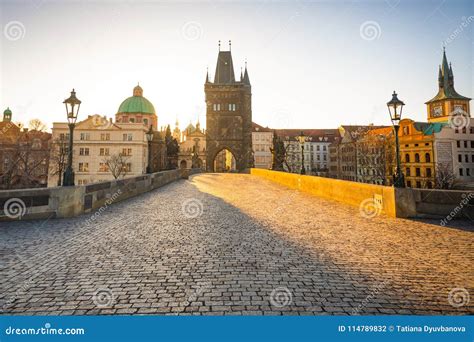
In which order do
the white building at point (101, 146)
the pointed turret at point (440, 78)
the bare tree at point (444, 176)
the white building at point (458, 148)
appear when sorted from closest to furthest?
the bare tree at point (444, 176) < the white building at point (458, 148) < the white building at point (101, 146) < the pointed turret at point (440, 78)

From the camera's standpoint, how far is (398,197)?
718cm

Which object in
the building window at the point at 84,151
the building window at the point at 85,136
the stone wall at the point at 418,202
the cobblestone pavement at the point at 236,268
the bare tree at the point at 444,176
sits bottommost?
the cobblestone pavement at the point at 236,268

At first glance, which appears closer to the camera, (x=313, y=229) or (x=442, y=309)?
(x=442, y=309)

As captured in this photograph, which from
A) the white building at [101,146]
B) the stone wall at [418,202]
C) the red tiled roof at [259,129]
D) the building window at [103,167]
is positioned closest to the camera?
the stone wall at [418,202]

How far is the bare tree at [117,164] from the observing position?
5303 centimetres

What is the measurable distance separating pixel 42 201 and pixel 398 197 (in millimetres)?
10255

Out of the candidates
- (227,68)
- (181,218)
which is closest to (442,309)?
(181,218)

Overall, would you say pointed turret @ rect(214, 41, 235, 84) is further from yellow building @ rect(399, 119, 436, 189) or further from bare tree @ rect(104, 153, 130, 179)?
yellow building @ rect(399, 119, 436, 189)

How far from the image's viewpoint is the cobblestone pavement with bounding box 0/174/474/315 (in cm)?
285

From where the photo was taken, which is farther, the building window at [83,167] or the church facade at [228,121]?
the building window at [83,167]

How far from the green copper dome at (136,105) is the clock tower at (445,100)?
75.1 m

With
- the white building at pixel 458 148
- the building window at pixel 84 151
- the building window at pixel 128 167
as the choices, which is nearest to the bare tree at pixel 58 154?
the building window at pixel 84 151

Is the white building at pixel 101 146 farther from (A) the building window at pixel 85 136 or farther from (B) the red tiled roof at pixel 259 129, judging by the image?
(B) the red tiled roof at pixel 259 129

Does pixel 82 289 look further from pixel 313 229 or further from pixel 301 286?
pixel 313 229
